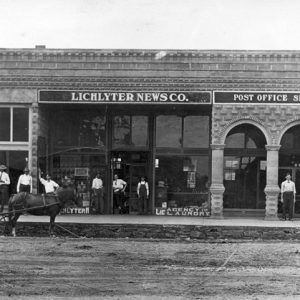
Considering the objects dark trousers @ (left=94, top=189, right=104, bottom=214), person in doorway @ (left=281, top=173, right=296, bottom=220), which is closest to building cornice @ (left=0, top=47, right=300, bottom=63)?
person in doorway @ (left=281, top=173, right=296, bottom=220)

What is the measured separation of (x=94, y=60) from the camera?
21500 mm

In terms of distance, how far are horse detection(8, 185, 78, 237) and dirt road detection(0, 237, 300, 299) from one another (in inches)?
46.3

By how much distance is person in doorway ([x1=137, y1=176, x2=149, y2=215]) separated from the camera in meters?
21.8

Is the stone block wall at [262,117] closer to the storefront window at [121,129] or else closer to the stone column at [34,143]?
the storefront window at [121,129]

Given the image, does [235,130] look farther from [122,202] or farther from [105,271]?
[105,271]

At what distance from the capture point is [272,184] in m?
21.1

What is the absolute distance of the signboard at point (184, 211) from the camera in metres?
22.2

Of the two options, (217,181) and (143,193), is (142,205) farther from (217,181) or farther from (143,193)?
(217,181)

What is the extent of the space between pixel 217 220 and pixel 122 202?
4522 mm

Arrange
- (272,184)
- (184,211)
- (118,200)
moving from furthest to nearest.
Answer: (118,200)
(184,211)
(272,184)

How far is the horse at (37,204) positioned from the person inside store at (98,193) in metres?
5.21

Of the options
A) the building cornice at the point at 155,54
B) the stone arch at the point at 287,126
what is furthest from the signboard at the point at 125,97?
the stone arch at the point at 287,126

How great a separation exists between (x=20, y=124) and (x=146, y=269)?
41.6 feet

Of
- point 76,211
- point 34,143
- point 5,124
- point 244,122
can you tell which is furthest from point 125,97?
point 76,211
